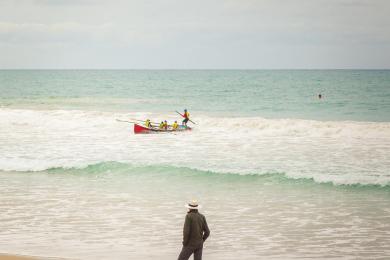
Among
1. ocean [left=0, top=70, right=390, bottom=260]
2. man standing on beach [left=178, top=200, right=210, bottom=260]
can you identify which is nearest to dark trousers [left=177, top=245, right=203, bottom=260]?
man standing on beach [left=178, top=200, right=210, bottom=260]

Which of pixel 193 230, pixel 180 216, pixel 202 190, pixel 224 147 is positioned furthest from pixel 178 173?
pixel 193 230

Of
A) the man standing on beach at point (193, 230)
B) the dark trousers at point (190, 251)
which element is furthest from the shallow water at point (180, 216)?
the man standing on beach at point (193, 230)

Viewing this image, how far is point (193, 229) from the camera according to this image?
28.2ft

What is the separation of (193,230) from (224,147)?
17478 mm

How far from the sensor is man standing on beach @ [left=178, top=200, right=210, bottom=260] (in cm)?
855

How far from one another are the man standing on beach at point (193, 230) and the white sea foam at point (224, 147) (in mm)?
10534

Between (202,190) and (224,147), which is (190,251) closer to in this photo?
(202,190)

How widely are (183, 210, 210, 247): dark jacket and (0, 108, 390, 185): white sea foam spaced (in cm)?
1055

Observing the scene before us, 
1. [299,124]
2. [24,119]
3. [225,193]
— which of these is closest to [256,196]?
[225,193]

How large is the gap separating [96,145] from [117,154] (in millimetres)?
3019

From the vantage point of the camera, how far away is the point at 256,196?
16.4m

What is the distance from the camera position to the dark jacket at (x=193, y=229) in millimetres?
8555

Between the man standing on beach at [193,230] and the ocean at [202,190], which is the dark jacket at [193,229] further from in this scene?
the ocean at [202,190]

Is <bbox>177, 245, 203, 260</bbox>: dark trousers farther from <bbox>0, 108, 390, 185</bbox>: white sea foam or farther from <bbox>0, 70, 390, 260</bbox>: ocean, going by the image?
<bbox>0, 108, 390, 185</bbox>: white sea foam
